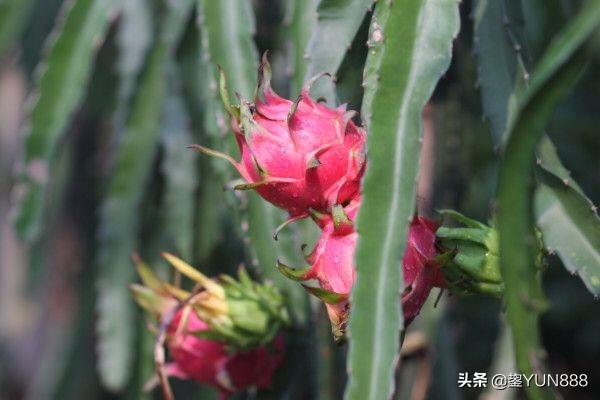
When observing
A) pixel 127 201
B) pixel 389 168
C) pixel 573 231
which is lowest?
pixel 127 201

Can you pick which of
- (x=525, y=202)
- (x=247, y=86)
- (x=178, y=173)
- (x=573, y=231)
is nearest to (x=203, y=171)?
(x=178, y=173)

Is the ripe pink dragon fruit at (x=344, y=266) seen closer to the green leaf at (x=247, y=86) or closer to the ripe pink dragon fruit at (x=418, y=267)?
the ripe pink dragon fruit at (x=418, y=267)

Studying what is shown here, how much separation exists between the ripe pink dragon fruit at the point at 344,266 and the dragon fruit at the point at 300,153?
0.06 ft

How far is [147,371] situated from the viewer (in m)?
1.40

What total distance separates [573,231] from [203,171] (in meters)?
0.66

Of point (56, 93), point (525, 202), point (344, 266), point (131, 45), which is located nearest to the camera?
point (525, 202)

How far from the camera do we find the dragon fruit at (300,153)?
0.71m

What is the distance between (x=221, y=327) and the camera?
946mm

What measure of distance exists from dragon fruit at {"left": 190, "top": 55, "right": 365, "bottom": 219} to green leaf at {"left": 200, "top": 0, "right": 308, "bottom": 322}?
27 cm

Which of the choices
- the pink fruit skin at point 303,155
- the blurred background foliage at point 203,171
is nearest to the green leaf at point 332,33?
the blurred background foliage at point 203,171

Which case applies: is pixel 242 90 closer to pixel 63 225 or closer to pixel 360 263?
pixel 360 263

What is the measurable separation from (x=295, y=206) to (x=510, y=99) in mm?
258

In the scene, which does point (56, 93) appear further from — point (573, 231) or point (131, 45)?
point (573, 231)

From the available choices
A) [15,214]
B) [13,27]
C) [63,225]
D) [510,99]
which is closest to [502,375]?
[510,99]
